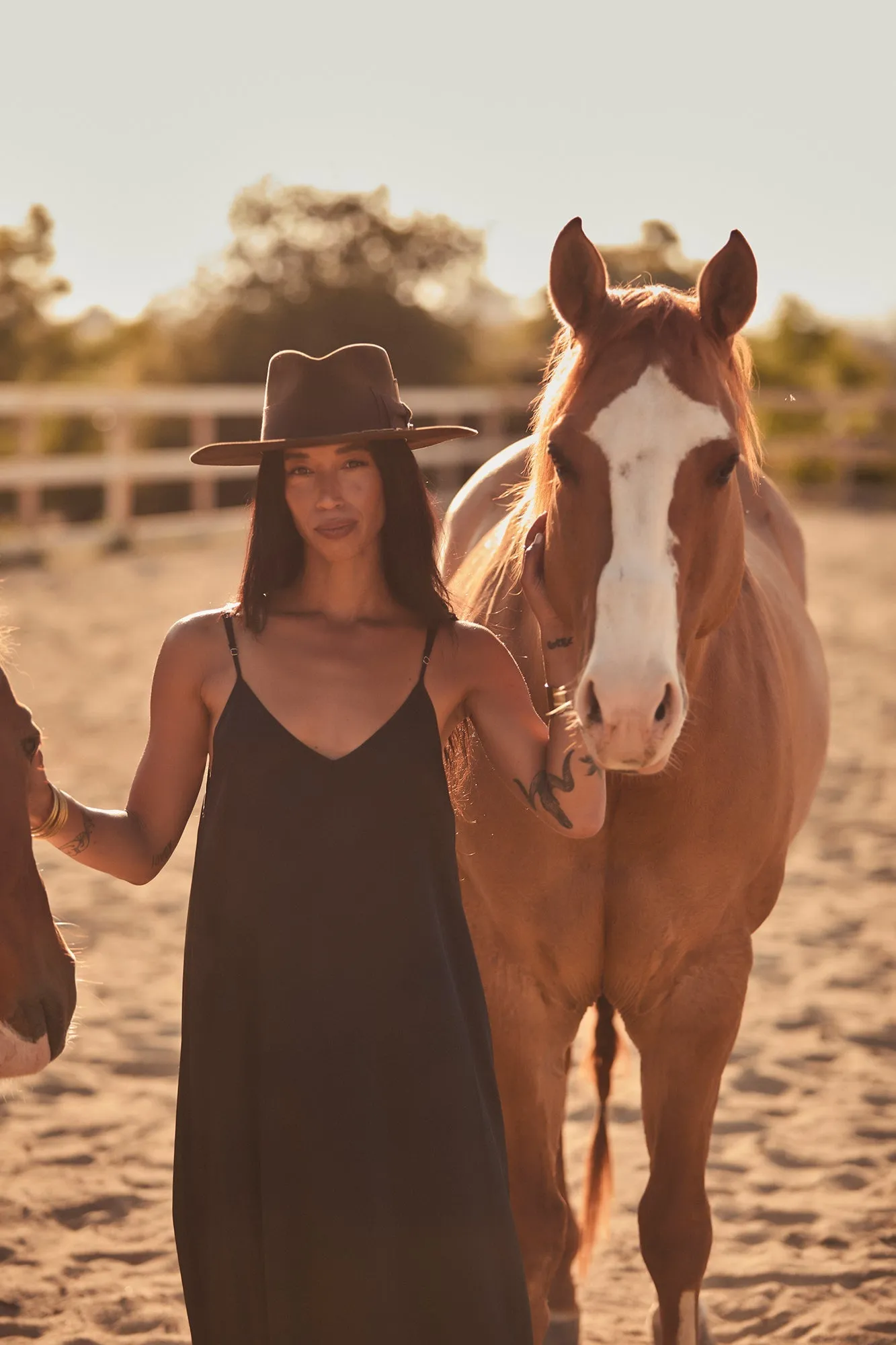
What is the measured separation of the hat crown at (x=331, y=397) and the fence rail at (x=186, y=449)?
508 centimetres

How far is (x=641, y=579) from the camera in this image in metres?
2.02

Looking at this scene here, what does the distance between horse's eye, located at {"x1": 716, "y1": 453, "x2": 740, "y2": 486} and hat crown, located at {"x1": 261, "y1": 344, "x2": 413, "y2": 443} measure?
483mm

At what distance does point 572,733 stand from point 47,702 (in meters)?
6.50

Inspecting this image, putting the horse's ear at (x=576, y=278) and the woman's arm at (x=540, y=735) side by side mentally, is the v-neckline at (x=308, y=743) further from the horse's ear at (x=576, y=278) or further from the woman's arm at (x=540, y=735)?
the horse's ear at (x=576, y=278)

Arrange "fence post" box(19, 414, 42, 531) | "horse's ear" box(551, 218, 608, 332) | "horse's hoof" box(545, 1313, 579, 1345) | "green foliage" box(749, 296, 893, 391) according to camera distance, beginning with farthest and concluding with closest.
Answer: "green foliage" box(749, 296, 893, 391), "fence post" box(19, 414, 42, 531), "horse's hoof" box(545, 1313, 579, 1345), "horse's ear" box(551, 218, 608, 332)

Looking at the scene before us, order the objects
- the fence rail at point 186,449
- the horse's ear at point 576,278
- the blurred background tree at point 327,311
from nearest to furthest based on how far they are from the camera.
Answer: the horse's ear at point 576,278 → the fence rail at point 186,449 → the blurred background tree at point 327,311

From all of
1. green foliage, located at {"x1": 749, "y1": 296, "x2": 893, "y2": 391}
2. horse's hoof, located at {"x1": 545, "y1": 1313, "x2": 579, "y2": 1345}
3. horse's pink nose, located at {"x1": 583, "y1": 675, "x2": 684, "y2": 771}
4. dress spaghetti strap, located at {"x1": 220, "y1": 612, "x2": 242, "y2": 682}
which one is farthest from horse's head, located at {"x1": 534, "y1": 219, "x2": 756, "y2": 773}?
green foliage, located at {"x1": 749, "y1": 296, "x2": 893, "y2": 391}

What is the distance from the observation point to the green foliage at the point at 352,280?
2445 cm

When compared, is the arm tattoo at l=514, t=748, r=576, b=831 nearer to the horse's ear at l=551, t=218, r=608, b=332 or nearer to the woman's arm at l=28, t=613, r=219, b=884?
the woman's arm at l=28, t=613, r=219, b=884

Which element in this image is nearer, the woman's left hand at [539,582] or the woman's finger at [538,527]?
the woman's left hand at [539,582]

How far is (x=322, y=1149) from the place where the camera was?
6.59 feet

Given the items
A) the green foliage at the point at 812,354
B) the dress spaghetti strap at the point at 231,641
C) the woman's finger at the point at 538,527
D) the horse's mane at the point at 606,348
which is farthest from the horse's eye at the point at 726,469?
the green foliage at the point at 812,354

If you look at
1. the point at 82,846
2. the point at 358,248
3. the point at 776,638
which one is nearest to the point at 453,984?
the point at 82,846

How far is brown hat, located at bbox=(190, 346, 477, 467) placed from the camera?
213 centimetres
